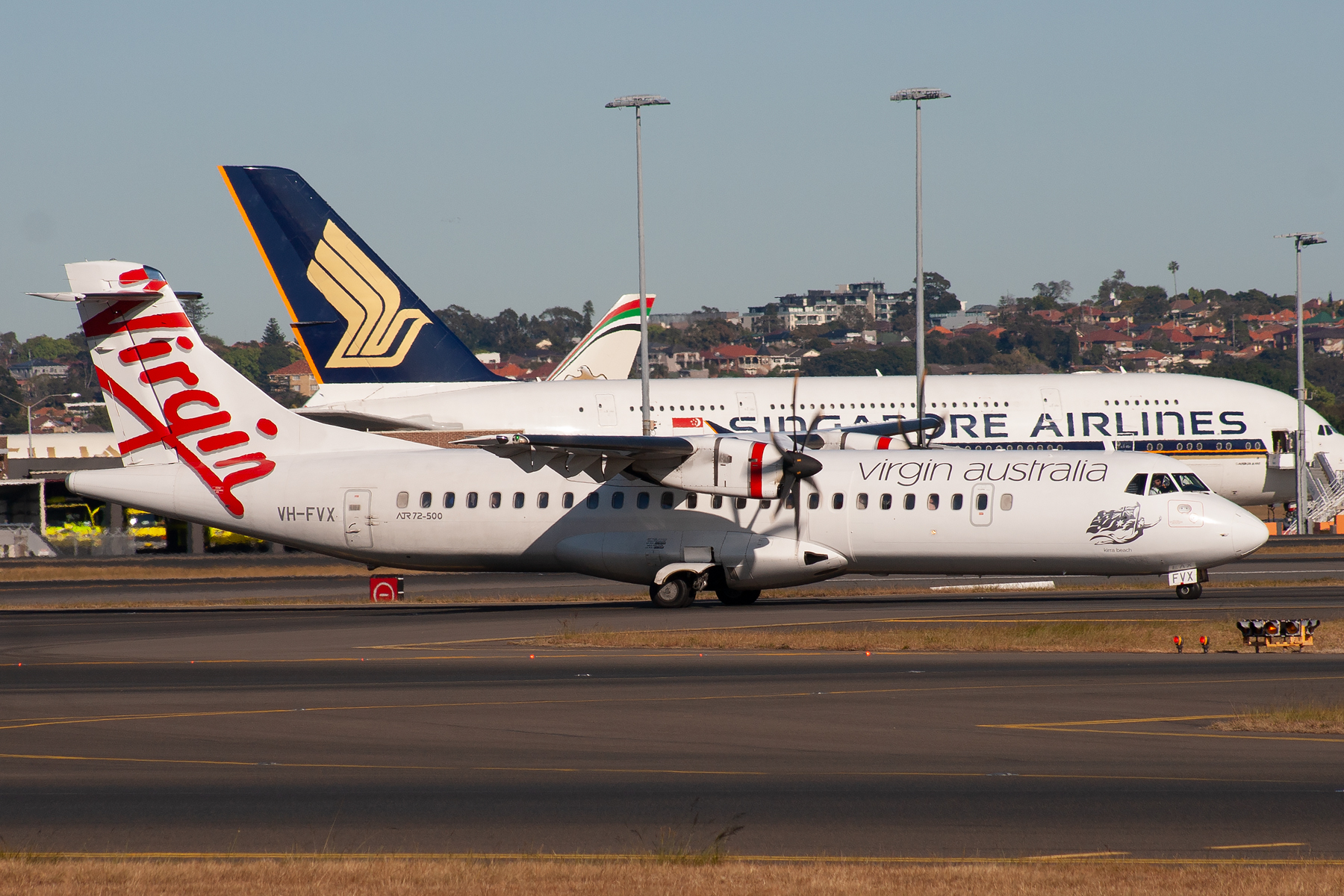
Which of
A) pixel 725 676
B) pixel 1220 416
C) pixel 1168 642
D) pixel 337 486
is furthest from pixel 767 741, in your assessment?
pixel 1220 416

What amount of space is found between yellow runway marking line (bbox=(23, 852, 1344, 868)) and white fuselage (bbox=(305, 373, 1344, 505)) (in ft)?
108

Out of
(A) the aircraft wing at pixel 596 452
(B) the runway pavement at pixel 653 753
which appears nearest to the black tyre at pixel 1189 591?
(B) the runway pavement at pixel 653 753

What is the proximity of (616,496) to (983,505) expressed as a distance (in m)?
7.41

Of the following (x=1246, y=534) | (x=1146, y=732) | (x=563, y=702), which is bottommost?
(x=563, y=702)

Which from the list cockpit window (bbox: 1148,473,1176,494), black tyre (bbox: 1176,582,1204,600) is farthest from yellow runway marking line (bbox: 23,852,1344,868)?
black tyre (bbox: 1176,582,1204,600)

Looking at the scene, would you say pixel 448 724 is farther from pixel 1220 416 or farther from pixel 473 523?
pixel 1220 416

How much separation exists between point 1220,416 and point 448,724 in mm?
33835

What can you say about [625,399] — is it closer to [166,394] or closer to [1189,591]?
[166,394]

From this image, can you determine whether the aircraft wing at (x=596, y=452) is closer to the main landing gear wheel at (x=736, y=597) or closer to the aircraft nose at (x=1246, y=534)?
the main landing gear wheel at (x=736, y=597)

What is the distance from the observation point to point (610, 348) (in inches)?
2391

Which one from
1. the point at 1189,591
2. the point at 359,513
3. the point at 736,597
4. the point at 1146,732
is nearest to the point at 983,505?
the point at 1189,591

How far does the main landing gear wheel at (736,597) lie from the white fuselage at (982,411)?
40.5ft

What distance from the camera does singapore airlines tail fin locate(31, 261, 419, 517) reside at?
101 feet

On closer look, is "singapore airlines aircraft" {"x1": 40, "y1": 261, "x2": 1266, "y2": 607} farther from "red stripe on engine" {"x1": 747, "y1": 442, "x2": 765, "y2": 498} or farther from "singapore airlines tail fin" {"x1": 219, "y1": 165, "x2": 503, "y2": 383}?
"singapore airlines tail fin" {"x1": 219, "y1": 165, "x2": 503, "y2": 383}
